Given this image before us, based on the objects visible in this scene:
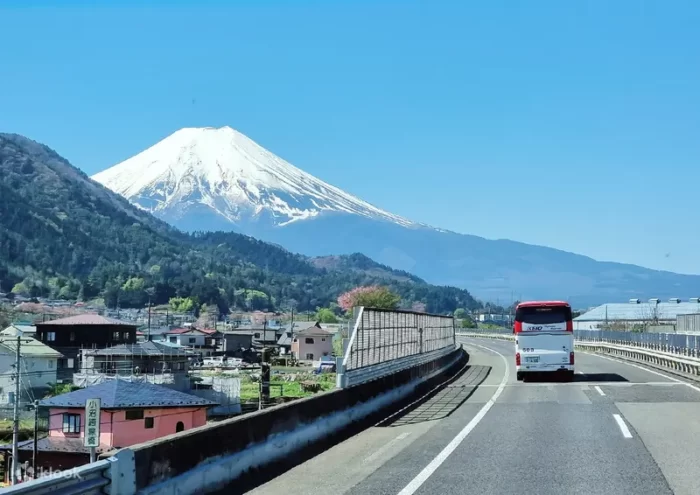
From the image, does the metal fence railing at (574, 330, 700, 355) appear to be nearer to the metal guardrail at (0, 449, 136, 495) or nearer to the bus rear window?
the bus rear window

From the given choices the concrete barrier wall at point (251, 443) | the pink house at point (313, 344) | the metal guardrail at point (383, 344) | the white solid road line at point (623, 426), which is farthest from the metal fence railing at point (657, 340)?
the pink house at point (313, 344)

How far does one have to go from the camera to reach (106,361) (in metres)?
91.8

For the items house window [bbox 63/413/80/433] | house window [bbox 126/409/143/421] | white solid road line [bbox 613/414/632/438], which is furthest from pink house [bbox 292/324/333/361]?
white solid road line [bbox 613/414/632/438]

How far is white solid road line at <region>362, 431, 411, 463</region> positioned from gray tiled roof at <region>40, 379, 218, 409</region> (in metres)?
38.4

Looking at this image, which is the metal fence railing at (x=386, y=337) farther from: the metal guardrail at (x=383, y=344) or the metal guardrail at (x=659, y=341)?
the metal guardrail at (x=659, y=341)

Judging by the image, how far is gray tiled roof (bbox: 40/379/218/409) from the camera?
53.4m

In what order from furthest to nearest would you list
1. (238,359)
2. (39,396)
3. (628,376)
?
1. (238,359)
2. (39,396)
3. (628,376)

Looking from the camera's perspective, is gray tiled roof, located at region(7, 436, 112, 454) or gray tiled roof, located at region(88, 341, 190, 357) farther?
gray tiled roof, located at region(88, 341, 190, 357)

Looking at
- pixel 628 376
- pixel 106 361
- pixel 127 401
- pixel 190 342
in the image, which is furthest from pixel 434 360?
pixel 190 342

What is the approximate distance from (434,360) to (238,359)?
375 feet

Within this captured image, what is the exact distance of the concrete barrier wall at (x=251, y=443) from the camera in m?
9.02

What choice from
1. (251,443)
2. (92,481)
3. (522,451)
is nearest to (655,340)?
(522,451)

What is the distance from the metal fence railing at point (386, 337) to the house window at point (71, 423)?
28424 mm

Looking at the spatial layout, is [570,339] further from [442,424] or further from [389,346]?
[442,424]
